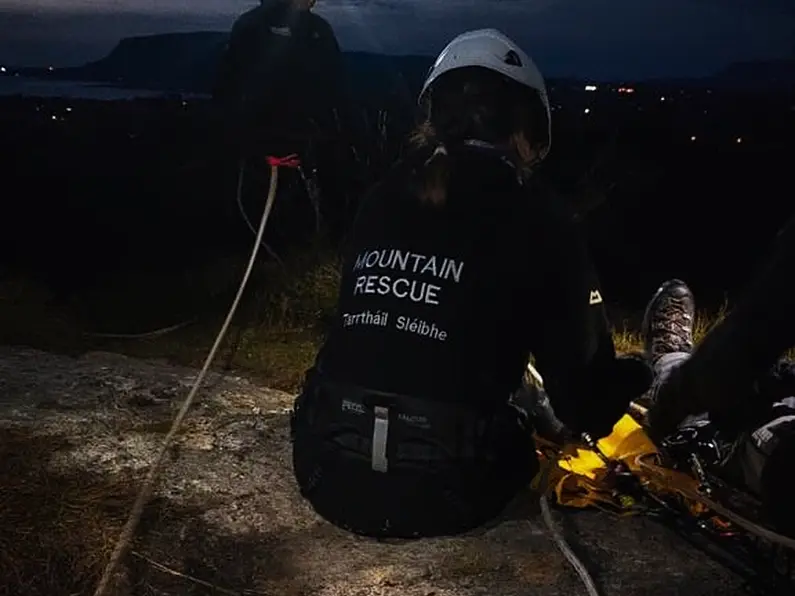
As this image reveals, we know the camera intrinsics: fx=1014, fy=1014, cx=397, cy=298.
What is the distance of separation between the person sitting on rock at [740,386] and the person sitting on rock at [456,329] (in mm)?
304

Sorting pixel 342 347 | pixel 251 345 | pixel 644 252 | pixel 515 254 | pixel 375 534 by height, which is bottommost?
pixel 644 252

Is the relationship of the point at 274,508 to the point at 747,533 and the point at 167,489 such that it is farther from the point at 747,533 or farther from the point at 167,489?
the point at 747,533

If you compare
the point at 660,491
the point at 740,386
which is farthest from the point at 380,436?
the point at 660,491

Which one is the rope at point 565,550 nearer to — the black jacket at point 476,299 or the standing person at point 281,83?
the black jacket at point 476,299

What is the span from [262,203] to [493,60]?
744 cm

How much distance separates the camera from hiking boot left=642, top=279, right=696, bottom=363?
154 inches

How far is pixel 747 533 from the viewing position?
9.82 ft

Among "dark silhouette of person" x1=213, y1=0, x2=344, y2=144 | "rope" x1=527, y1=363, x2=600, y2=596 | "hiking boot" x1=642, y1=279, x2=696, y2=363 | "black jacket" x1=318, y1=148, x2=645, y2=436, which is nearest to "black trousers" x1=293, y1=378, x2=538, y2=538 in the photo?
"black jacket" x1=318, y1=148, x2=645, y2=436

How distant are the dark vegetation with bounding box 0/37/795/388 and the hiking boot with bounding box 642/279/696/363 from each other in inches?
26.8

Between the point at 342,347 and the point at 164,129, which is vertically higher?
the point at 342,347

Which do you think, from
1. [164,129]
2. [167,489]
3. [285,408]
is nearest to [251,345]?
[285,408]

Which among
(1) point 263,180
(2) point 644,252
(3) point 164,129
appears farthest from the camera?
(3) point 164,129

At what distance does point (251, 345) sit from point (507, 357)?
321cm

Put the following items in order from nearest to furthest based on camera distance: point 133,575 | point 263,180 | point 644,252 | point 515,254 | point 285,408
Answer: point 515,254 → point 133,575 → point 285,408 → point 263,180 → point 644,252
